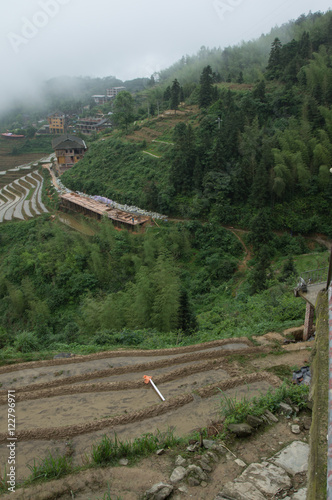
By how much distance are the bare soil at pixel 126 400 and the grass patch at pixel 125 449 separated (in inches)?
5.8

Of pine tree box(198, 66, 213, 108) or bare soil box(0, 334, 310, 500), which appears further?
pine tree box(198, 66, 213, 108)

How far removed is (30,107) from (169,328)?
77743 mm

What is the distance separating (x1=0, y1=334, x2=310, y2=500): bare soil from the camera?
11.8 ft

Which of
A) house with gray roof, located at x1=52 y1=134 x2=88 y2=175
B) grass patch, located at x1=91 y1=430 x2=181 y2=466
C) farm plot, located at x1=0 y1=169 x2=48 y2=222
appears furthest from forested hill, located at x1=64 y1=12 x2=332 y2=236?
grass patch, located at x1=91 y1=430 x2=181 y2=466

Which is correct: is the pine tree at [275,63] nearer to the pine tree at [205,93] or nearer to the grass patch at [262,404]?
the pine tree at [205,93]

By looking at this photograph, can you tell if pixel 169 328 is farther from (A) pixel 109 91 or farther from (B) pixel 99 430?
(A) pixel 109 91

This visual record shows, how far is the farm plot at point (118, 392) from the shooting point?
15.6 feet

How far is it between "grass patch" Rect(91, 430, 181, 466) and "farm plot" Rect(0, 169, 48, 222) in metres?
21.9

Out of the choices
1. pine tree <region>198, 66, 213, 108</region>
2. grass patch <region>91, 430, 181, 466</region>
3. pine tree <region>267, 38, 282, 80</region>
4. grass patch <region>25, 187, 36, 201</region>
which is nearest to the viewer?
grass patch <region>91, 430, 181, 466</region>

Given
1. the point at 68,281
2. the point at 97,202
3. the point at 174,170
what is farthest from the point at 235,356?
the point at 97,202

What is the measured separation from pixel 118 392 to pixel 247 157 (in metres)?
14.3

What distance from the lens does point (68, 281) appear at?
13406 mm

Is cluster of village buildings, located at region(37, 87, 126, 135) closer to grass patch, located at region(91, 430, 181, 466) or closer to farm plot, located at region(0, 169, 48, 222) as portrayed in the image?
farm plot, located at region(0, 169, 48, 222)

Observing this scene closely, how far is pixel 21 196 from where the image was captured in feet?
98.4
